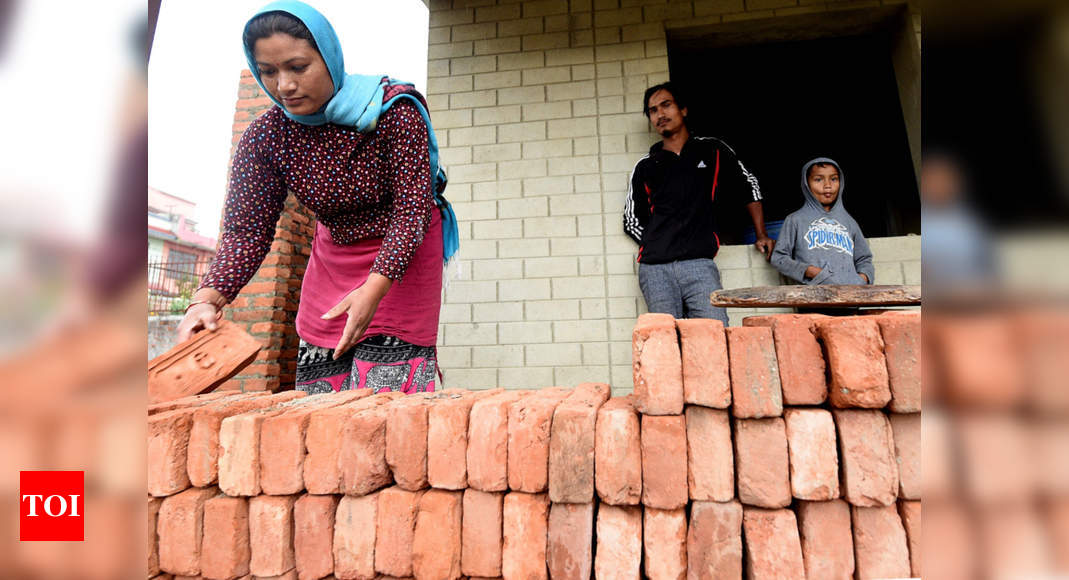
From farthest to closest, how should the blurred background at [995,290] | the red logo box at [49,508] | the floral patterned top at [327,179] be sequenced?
the floral patterned top at [327,179]
the red logo box at [49,508]
the blurred background at [995,290]

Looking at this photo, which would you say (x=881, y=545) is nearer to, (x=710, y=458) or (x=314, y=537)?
(x=710, y=458)

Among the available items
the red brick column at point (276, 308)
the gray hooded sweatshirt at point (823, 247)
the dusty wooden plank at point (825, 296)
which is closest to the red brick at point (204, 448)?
the dusty wooden plank at point (825, 296)

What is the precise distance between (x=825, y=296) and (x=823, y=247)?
1.56 metres

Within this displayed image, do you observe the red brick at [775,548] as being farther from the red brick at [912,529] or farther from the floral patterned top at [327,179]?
the floral patterned top at [327,179]

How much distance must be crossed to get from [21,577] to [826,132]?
26.0 feet

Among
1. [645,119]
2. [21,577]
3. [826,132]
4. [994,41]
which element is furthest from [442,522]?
[826,132]

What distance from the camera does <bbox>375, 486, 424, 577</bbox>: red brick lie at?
3.48 ft

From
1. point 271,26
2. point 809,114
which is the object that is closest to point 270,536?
point 271,26

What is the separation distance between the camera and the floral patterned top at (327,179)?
1.81 m

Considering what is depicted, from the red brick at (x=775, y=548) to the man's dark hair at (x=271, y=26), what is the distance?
1.85 m

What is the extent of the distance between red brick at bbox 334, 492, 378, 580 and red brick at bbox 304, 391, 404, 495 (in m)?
0.06

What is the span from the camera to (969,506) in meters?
0.35

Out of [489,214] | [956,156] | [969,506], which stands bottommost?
[969,506]

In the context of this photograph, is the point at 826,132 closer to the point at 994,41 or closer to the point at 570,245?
the point at 570,245
